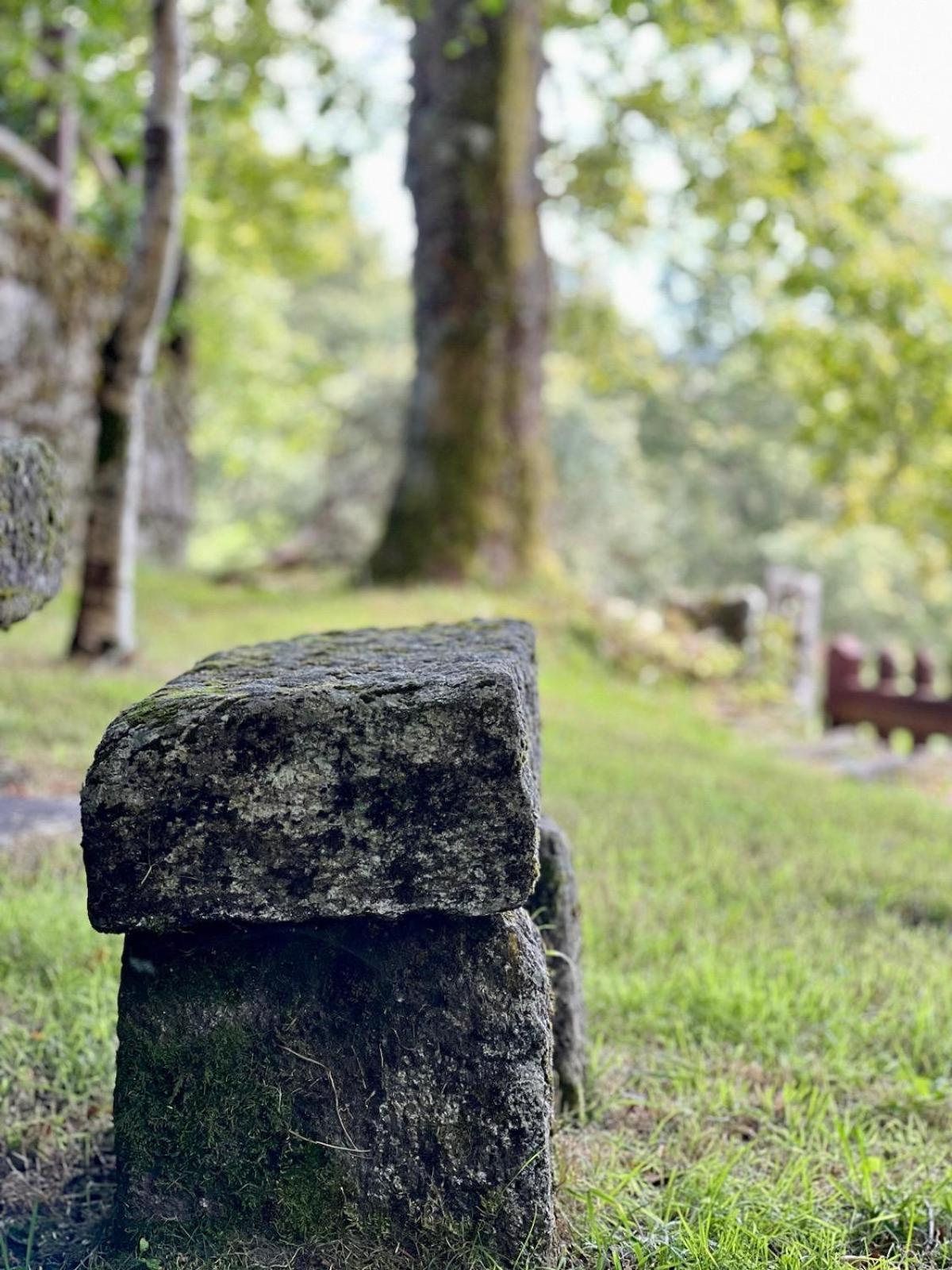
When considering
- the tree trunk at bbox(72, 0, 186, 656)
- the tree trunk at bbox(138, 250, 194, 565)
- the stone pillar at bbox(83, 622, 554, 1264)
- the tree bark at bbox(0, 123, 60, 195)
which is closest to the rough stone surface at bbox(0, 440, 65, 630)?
the stone pillar at bbox(83, 622, 554, 1264)

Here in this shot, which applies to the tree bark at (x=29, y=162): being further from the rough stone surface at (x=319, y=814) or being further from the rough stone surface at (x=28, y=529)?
the rough stone surface at (x=319, y=814)

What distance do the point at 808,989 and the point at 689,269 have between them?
15520mm

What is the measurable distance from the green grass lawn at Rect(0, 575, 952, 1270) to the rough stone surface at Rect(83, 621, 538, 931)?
674 millimetres

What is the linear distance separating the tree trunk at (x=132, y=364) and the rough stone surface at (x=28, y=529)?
15.0 feet

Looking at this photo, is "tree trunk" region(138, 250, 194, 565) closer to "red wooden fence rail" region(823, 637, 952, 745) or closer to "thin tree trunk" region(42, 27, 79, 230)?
"thin tree trunk" region(42, 27, 79, 230)

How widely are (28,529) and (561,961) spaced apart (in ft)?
5.00

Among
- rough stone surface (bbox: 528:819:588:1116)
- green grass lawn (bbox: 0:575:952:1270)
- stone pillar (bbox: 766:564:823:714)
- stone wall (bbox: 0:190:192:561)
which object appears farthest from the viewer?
stone pillar (bbox: 766:564:823:714)

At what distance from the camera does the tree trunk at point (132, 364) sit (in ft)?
23.9

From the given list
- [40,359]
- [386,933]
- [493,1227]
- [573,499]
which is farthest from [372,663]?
[573,499]

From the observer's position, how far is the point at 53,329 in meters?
13.0

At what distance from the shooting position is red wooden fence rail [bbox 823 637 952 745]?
414 inches

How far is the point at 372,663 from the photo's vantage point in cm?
234

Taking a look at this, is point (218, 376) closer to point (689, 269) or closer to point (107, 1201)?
point (689, 269)

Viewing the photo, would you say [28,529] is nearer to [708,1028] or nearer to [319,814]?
[319,814]
